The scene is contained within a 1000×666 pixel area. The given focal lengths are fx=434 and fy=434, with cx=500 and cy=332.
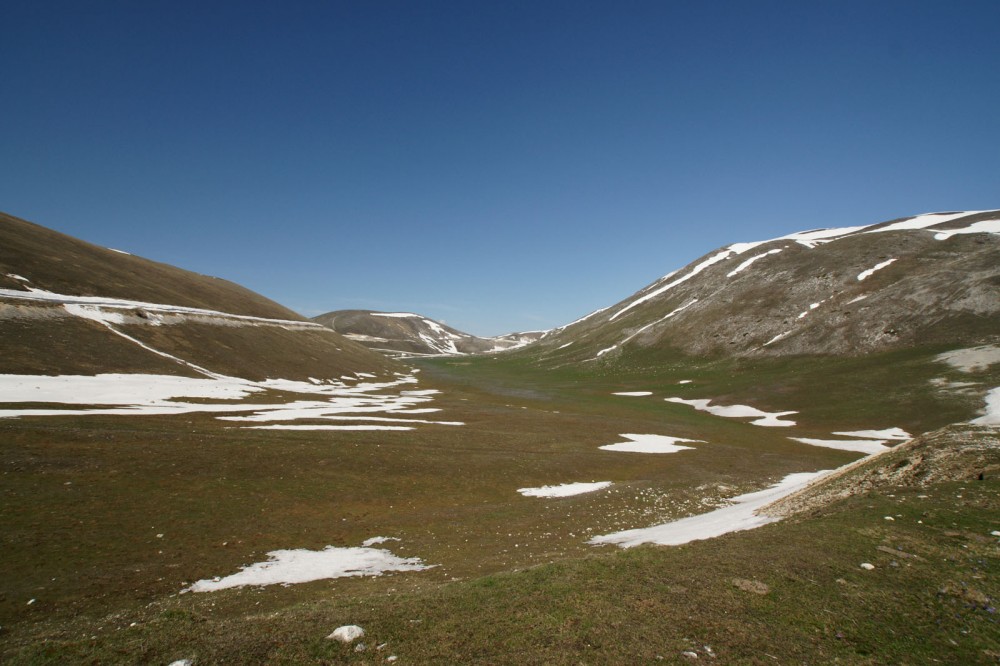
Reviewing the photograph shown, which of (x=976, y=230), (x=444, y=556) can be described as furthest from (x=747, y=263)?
(x=444, y=556)

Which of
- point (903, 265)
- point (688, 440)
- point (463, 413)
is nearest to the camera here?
point (688, 440)

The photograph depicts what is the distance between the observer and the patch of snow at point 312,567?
16203mm

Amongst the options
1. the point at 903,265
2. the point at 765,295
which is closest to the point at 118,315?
the point at 765,295

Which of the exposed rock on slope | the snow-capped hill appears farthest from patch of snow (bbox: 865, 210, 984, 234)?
the exposed rock on slope

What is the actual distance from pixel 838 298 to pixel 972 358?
5039 centimetres

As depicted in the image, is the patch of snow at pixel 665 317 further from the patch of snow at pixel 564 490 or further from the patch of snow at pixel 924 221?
the patch of snow at pixel 564 490

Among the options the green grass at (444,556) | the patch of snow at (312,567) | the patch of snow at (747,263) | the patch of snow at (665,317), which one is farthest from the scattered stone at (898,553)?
the patch of snow at (747,263)

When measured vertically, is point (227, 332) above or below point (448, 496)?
above

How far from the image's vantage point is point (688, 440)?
166 feet

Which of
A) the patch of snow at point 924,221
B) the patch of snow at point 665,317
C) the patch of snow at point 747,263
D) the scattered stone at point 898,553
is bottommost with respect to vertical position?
the scattered stone at point 898,553

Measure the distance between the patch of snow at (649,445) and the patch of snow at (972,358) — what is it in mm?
49717

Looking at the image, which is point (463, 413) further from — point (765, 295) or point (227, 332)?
point (765, 295)

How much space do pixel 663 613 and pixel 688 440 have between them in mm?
44694

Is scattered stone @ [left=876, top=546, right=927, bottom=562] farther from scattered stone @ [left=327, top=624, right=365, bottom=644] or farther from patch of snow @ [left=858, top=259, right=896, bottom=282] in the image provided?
patch of snow @ [left=858, top=259, right=896, bottom=282]
